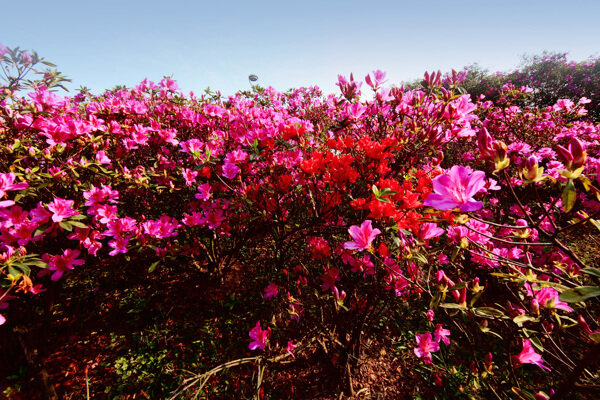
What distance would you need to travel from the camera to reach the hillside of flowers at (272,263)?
4.92ft

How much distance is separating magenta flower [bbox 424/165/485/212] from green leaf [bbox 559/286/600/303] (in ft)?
1.15

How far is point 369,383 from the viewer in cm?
236

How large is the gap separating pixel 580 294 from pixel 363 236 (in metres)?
0.79

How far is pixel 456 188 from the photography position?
89 cm

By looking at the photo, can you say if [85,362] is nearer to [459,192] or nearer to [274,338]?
[274,338]

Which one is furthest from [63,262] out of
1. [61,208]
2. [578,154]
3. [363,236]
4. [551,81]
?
[551,81]

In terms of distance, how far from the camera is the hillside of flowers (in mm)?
1499

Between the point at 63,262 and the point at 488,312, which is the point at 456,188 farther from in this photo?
the point at 63,262

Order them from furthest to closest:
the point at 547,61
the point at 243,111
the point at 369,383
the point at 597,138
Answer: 1. the point at 547,61
2. the point at 597,138
3. the point at 243,111
4. the point at 369,383

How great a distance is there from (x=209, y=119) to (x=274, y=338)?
2835mm

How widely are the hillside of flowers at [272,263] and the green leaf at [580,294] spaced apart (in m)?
0.26

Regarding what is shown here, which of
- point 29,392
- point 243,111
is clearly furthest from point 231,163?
point 29,392

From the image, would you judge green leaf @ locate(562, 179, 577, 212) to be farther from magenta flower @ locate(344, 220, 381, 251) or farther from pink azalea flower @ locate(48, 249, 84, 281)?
pink azalea flower @ locate(48, 249, 84, 281)

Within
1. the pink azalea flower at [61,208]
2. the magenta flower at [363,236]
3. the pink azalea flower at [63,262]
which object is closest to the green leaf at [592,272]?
the magenta flower at [363,236]
